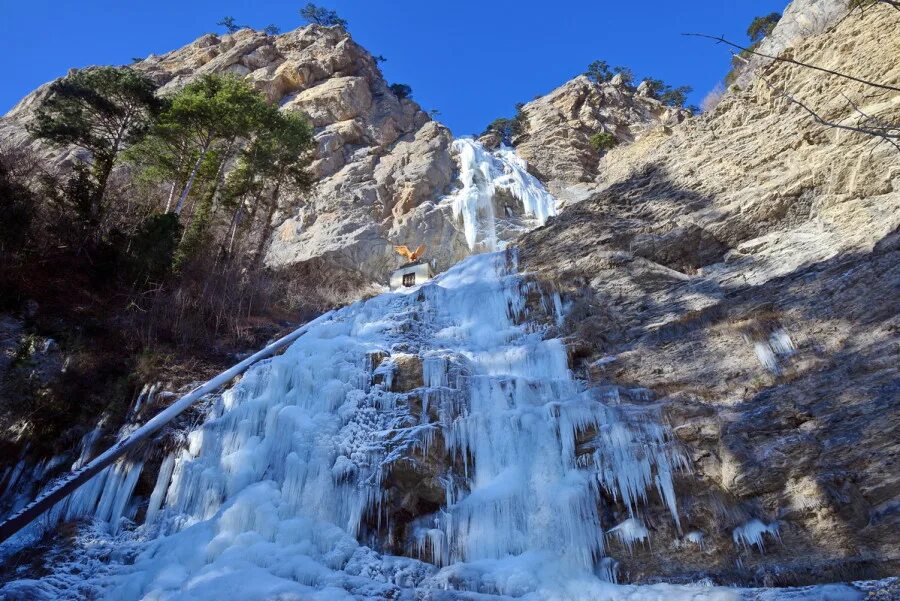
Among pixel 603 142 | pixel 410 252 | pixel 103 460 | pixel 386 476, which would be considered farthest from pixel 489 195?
pixel 103 460

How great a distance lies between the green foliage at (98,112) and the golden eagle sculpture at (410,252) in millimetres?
8110

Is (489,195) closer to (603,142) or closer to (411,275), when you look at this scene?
(411,275)

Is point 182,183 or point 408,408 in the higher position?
point 182,183

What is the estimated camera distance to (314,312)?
1494cm

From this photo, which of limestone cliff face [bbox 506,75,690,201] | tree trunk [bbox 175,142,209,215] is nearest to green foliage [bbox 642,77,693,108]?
limestone cliff face [bbox 506,75,690,201]

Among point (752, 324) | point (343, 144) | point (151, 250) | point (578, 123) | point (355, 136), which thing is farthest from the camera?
point (578, 123)

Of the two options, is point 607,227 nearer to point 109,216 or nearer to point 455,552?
point 455,552

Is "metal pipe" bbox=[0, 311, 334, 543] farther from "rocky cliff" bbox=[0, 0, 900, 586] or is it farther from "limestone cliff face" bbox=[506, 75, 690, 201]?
"limestone cliff face" bbox=[506, 75, 690, 201]

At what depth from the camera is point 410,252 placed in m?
19.0

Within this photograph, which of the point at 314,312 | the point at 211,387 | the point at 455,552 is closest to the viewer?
the point at 455,552

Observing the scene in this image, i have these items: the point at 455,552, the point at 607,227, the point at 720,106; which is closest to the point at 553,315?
the point at 607,227

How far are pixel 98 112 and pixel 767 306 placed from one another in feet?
48.4

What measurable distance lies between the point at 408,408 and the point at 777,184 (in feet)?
23.7

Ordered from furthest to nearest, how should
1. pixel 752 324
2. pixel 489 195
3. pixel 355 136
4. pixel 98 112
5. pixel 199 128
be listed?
pixel 355 136, pixel 489 195, pixel 199 128, pixel 98 112, pixel 752 324
